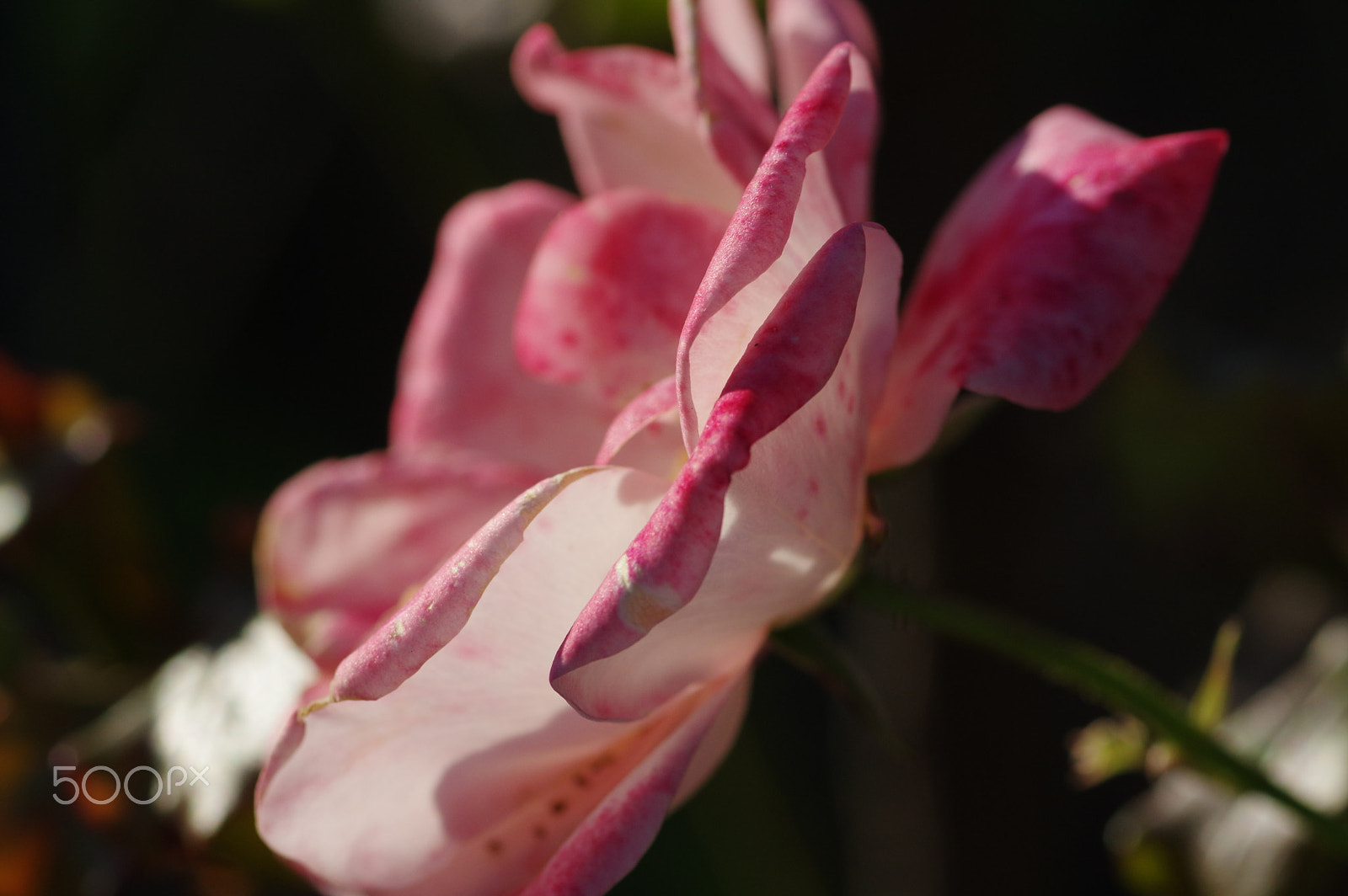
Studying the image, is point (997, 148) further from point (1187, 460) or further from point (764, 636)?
point (764, 636)

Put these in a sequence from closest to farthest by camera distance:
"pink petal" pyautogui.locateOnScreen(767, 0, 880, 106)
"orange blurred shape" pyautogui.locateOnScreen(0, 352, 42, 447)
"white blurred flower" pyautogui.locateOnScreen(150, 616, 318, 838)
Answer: "pink petal" pyautogui.locateOnScreen(767, 0, 880, 106) → "white blurred flower" pyautogui.locateOnScreen(150, 616, 318, 838) → "orange blurred shape" pyautogui.locateOnScreen(0, 352, 42, 447)

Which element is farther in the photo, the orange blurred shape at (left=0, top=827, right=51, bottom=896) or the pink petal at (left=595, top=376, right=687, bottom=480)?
the orange blurred shape at (left=0, top=827, right=51, bottom=896)

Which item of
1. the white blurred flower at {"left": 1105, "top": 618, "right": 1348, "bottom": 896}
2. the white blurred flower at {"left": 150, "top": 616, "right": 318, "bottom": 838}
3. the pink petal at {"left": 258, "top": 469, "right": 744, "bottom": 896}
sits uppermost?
the pink petal at {"left": 258, "top": 469, "right": 744, "bottom": 896}

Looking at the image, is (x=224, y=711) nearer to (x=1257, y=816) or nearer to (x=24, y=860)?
(x=24, y=860)

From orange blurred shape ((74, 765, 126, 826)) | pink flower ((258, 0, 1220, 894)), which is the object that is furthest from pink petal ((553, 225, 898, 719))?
orange blurred shape ((74, 765, 126, 826))

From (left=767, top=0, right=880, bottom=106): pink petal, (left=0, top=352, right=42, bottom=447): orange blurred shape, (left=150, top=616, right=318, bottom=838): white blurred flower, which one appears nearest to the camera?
(left=767, top=0, right=880, bottom=106): pink petal

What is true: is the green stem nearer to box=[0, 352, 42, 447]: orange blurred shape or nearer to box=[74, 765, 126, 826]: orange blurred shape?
box=[74, 765, 126, 826]: orange blurred shape

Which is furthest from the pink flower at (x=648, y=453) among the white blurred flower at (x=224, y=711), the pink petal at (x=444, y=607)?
the white blurred flower at (x=224, y=711)

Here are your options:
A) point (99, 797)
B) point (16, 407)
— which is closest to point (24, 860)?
point (99, 797)
